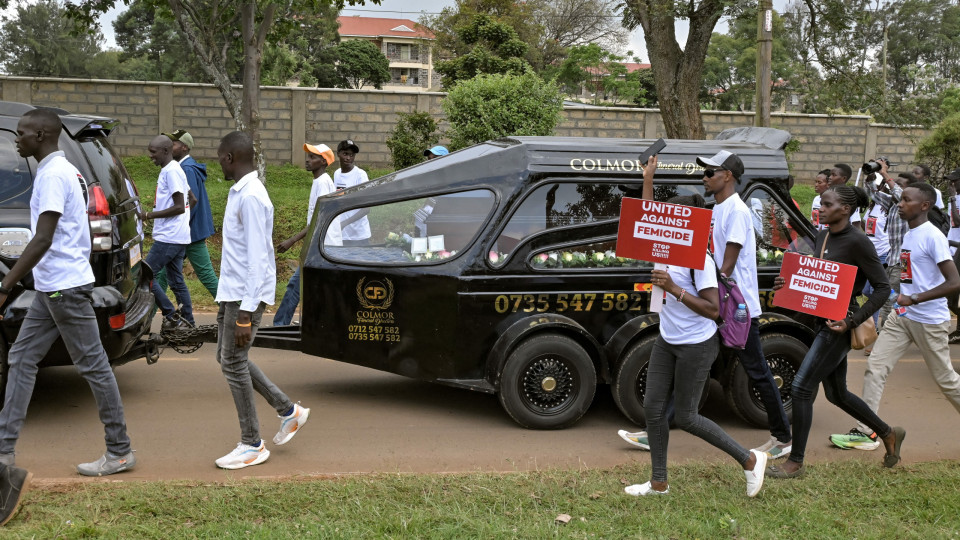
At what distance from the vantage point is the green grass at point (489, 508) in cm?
423

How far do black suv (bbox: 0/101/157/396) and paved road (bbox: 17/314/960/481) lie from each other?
539mm

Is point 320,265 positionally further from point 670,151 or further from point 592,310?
point 670,151

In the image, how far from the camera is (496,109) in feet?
44.6

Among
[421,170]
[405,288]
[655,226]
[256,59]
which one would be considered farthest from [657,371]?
[256,59]

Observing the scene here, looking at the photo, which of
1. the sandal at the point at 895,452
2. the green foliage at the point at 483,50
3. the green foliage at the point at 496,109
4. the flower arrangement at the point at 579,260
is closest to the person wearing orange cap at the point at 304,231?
the flower arrangement at the point at 579,260

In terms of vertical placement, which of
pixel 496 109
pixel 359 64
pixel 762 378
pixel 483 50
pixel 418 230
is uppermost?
pixel 359 64

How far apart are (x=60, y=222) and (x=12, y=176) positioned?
1.49 metres

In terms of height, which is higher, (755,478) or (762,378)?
(762,378)

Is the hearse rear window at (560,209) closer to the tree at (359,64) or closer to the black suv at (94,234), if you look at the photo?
the black suv at (94,234)

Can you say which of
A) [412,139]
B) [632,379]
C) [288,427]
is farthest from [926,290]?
[412,139]

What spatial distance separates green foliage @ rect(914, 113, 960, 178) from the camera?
16.8m

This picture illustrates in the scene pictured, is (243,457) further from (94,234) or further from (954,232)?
(954,232)

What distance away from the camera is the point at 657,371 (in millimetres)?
4863

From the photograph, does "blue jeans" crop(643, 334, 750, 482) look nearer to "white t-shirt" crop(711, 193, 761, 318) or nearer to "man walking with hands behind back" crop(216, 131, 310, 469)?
"white t-shirt" crop(711, 193, 761, 318)
